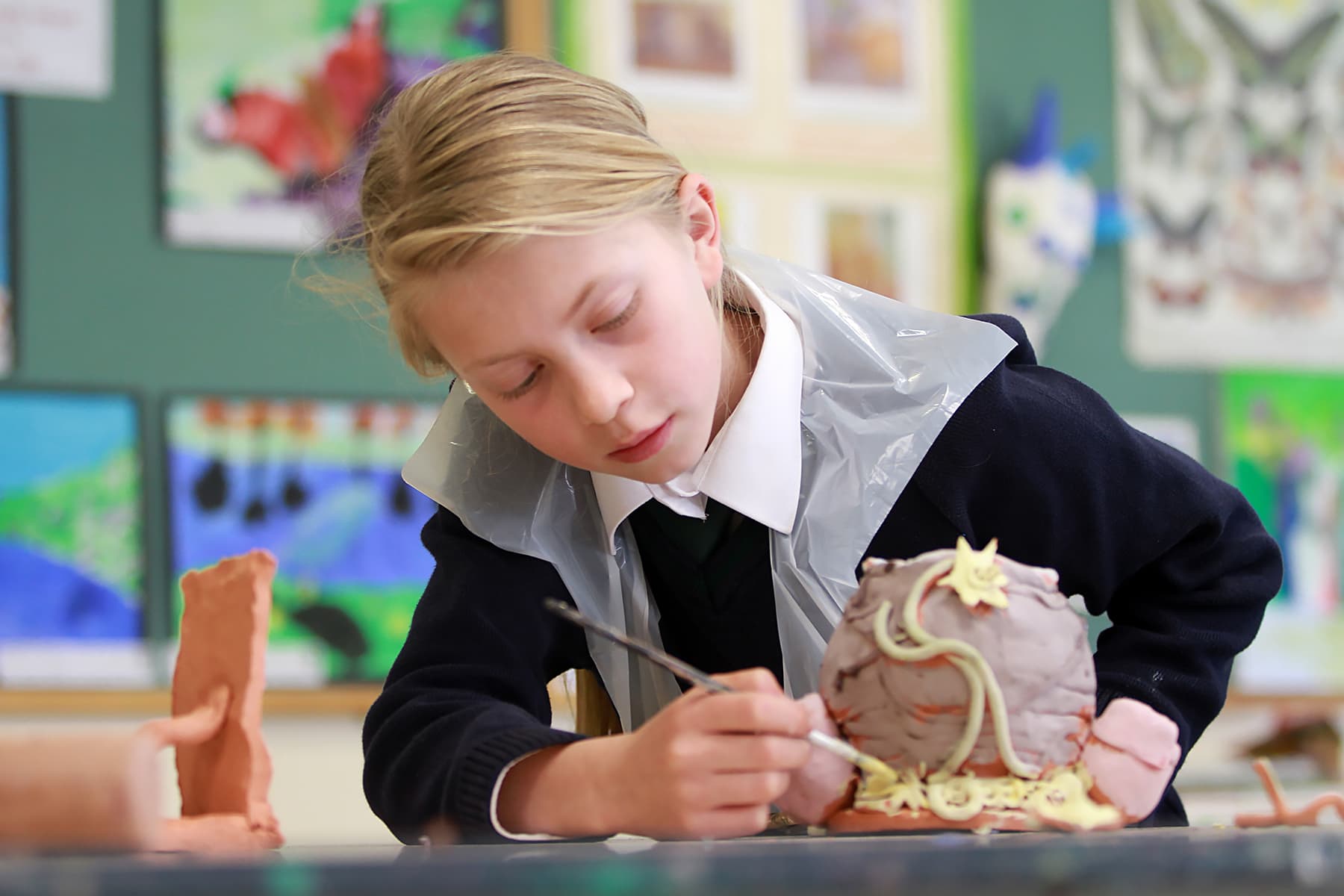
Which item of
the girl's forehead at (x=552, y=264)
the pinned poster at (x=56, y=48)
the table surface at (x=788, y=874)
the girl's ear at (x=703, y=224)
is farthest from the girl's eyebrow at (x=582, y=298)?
the pinned poster at (x=56, y=48)

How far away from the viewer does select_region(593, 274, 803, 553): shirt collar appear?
819mm

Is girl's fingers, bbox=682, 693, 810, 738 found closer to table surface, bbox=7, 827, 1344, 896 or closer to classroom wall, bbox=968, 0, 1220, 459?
table surface, bbox=7, 827, 1344, 896

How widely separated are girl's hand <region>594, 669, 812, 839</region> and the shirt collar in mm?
255

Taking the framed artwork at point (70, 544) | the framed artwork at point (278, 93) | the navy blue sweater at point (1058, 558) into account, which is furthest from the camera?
the framed artwork at point (278, 93)

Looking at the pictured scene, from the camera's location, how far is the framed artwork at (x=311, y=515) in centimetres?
167

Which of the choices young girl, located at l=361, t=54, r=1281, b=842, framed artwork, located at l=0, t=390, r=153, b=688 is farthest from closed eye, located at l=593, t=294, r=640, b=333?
framed artwork, located at l=0, t=390, r=153, b=688

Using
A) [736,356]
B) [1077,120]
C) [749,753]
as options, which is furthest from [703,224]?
[1077,120]

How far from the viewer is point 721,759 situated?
0.54m

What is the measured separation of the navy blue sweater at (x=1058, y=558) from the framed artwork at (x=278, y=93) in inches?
38.5

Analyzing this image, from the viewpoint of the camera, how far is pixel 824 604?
80cm

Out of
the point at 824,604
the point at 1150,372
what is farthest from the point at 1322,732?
the point at 824,604

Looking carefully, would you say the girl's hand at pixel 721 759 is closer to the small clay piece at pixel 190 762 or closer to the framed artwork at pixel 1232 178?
the small clay piece at pixel 190 762

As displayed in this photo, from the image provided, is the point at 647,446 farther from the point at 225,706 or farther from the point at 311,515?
the point at 311,515

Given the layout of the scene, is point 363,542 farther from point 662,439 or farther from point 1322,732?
point 1322,732
